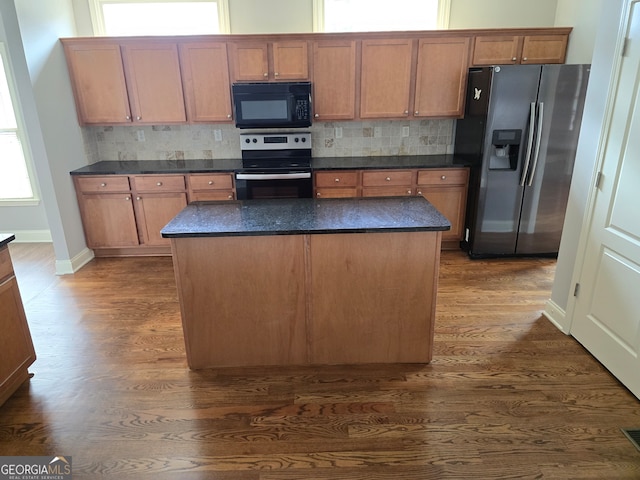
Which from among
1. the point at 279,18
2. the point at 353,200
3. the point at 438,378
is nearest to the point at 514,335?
the point at 438,378

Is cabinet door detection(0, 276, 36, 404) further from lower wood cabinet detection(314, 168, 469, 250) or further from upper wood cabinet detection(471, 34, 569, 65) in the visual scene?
upper wood cabinet detection(471, 34, 569, 65)

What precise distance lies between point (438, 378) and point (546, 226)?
238 cm

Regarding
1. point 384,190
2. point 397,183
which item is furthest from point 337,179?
point 397,183

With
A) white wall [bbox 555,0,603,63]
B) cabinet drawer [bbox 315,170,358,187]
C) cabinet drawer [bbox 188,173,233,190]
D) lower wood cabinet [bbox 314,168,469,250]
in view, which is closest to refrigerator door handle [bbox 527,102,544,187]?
lower wood cabinet [bbox 314,168,469,250]

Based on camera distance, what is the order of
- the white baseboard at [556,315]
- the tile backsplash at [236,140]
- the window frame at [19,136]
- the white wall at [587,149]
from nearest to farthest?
the white wall at [587,149] → the white baseboard at [556,315] → the window frame at [19,136] → the tile backsplash at [236,140]

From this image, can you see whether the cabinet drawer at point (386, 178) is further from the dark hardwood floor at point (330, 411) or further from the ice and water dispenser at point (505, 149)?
the dark hardwood floor at point (330, 411)

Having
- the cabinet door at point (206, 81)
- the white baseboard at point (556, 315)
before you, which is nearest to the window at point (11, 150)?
the cabinet door at point (206, 81)

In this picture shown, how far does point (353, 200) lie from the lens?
2.70 meters

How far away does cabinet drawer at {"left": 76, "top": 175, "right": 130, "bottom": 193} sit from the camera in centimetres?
392

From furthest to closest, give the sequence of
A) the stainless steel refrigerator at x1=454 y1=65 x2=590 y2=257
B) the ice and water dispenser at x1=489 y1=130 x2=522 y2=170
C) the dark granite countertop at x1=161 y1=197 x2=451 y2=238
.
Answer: the ice and water dispenser at x1=489 y1=130 x2=522 y2=170 → the stainless steel refrigerator at x1=454 y1=65 x2=590 y2=257 → the dark granite countertop at x1=161 y1=197 x2=451 y2=238

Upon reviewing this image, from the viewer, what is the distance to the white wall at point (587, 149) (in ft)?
7.60

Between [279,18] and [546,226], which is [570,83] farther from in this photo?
[279,18]

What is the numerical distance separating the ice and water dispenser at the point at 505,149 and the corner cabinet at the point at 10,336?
3696 mm

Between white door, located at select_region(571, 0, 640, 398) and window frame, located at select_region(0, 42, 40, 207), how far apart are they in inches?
198
